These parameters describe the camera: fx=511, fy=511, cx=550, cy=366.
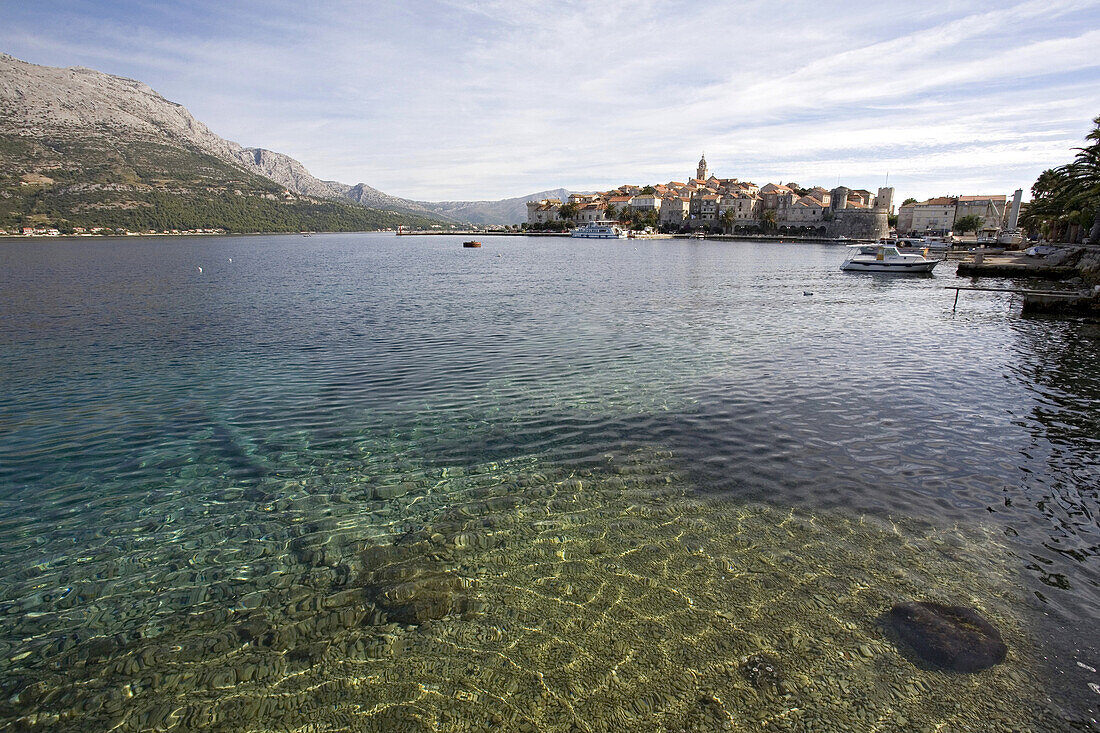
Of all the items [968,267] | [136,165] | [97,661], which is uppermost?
[136,165]

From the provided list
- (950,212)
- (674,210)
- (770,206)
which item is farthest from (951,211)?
(674,210)

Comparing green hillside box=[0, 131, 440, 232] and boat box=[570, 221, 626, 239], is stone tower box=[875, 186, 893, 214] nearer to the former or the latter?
boat box=[570, 221, 626, 239]

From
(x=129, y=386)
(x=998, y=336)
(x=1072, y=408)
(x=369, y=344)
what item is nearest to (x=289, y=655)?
(x=129, y=386)

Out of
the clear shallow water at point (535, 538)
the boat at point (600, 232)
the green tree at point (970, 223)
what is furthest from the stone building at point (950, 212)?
the clear shallow water at point (535, 538)

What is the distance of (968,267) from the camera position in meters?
47.4

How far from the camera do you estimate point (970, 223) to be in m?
133

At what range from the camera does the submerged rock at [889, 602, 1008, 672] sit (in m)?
5.51

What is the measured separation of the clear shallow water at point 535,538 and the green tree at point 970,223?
5956 inches

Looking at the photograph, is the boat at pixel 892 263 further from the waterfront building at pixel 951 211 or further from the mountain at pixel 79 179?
the mountain at pixel 79 179

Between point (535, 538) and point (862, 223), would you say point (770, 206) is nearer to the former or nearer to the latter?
point (862, 223)

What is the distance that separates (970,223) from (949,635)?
16985 cm

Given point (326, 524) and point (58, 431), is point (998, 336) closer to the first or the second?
point (326, 524)

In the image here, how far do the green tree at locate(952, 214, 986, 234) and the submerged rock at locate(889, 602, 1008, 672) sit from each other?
6514 inches

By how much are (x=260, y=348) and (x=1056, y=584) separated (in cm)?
2259
